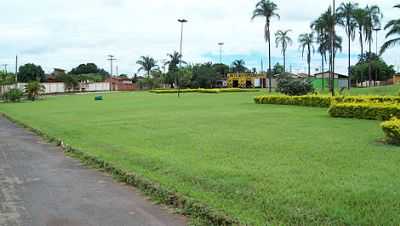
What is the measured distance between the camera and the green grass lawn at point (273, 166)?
6199 millimetres

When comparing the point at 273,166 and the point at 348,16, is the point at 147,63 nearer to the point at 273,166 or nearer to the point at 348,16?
the point at 348,16

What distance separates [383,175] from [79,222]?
4.40 metres

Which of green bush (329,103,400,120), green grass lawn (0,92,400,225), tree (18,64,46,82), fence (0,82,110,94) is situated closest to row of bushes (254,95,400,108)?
green bush (329,103,400,120)

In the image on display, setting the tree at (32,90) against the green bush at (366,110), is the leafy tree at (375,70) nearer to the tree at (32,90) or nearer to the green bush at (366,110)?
the tree at (32,90)

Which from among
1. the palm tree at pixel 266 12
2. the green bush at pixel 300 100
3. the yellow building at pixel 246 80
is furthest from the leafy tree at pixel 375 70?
the green bush at pixel 300 100

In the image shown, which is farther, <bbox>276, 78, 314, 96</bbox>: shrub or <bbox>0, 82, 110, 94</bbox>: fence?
<bbox>0, 82, 110, 94</bbox>: fence

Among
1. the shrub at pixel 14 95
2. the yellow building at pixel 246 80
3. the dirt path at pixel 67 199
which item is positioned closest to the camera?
the dirt path at pixel 67 199

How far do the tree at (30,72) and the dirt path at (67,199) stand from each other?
97.6 m

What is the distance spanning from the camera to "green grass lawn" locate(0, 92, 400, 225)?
6199 mm

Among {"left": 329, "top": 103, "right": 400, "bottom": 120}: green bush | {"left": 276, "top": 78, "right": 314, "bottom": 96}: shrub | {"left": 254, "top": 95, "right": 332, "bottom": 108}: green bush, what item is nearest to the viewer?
{"left": 329, "top": 103, "right": 400, "bottom": 120}: green bush

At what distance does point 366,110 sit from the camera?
19672 mm

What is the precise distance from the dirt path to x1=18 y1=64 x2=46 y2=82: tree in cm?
9761

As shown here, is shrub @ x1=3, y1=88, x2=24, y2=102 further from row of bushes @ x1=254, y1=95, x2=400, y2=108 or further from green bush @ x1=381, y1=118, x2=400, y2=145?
green bush @ x1=381, y1=118, x2=400, y2=145

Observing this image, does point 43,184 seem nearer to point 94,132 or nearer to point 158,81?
point 94,132
